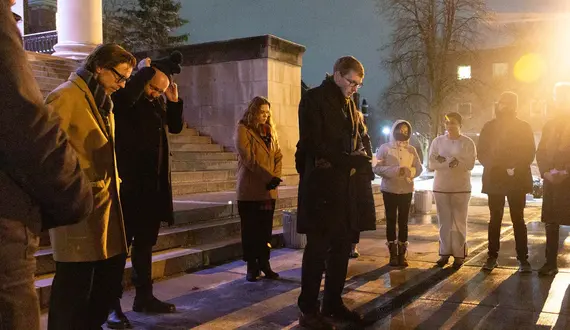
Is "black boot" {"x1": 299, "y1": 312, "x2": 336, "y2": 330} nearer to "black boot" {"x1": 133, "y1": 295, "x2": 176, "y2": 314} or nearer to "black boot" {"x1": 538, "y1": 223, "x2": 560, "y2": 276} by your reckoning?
"black boot" {"x1": 133, "y1": 295, "x2": 176, "y2": 314}

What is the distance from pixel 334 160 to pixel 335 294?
3.70 feet

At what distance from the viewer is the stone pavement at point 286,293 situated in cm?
464

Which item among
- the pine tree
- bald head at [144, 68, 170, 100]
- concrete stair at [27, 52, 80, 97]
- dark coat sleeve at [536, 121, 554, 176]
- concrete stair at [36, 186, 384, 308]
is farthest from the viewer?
the pine tree

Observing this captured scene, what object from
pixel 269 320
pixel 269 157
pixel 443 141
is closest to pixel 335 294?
pixel 269 320

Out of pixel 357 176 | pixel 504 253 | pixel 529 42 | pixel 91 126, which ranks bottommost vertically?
pixel 504 253

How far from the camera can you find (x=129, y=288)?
5.56 metres

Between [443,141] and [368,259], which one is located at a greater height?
[443,141]

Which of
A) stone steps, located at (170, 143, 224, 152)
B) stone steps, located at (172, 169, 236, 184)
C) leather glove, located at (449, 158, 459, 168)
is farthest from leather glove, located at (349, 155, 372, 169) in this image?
stone steps, located at (170, 143, 224, 152)

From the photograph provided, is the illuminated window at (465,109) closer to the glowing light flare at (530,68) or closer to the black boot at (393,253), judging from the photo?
the glowing light flare at (530,68)

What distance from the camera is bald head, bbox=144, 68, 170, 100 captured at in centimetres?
441

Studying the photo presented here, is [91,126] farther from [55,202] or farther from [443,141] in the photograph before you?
[443,141]

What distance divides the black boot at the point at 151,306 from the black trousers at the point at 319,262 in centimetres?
116

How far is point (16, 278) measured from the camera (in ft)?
6.02

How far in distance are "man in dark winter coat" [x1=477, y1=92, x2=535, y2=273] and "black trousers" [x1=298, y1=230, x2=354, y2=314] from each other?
2.80 m
